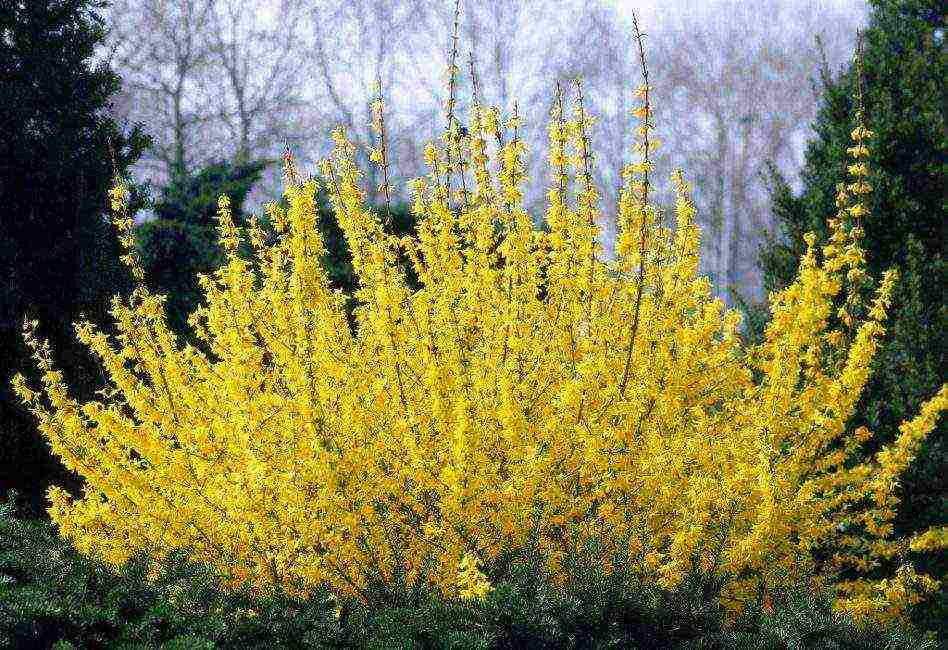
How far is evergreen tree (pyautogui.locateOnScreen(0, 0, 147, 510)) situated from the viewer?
17.8 feet

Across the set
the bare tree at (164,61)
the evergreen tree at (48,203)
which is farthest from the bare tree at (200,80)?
the evergreen tree at (48,203)

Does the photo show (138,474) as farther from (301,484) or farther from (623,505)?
(623,505)

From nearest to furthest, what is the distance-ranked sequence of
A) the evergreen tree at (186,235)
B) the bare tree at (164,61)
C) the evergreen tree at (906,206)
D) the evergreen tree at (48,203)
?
the evergreen tree at (906,206) → the evergreen tree at (48,203) → the evergreen tree at (186,235) → the bare tree at (164,61)

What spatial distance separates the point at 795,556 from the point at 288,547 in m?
1.99

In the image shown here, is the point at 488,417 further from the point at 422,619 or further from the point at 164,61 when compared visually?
the point at 164,61

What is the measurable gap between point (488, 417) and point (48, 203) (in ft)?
12.2

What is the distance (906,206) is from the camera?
4.29m

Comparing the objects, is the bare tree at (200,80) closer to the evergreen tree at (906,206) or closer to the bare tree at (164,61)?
the bare tree at (164,61)

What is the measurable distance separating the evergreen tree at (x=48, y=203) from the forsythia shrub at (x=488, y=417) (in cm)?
194

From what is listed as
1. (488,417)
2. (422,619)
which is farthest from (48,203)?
(422,619)

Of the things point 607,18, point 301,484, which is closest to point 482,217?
point 301,484

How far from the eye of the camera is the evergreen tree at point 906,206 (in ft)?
13.4

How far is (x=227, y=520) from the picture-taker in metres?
3.41

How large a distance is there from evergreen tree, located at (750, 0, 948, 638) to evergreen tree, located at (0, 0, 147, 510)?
4244mm
